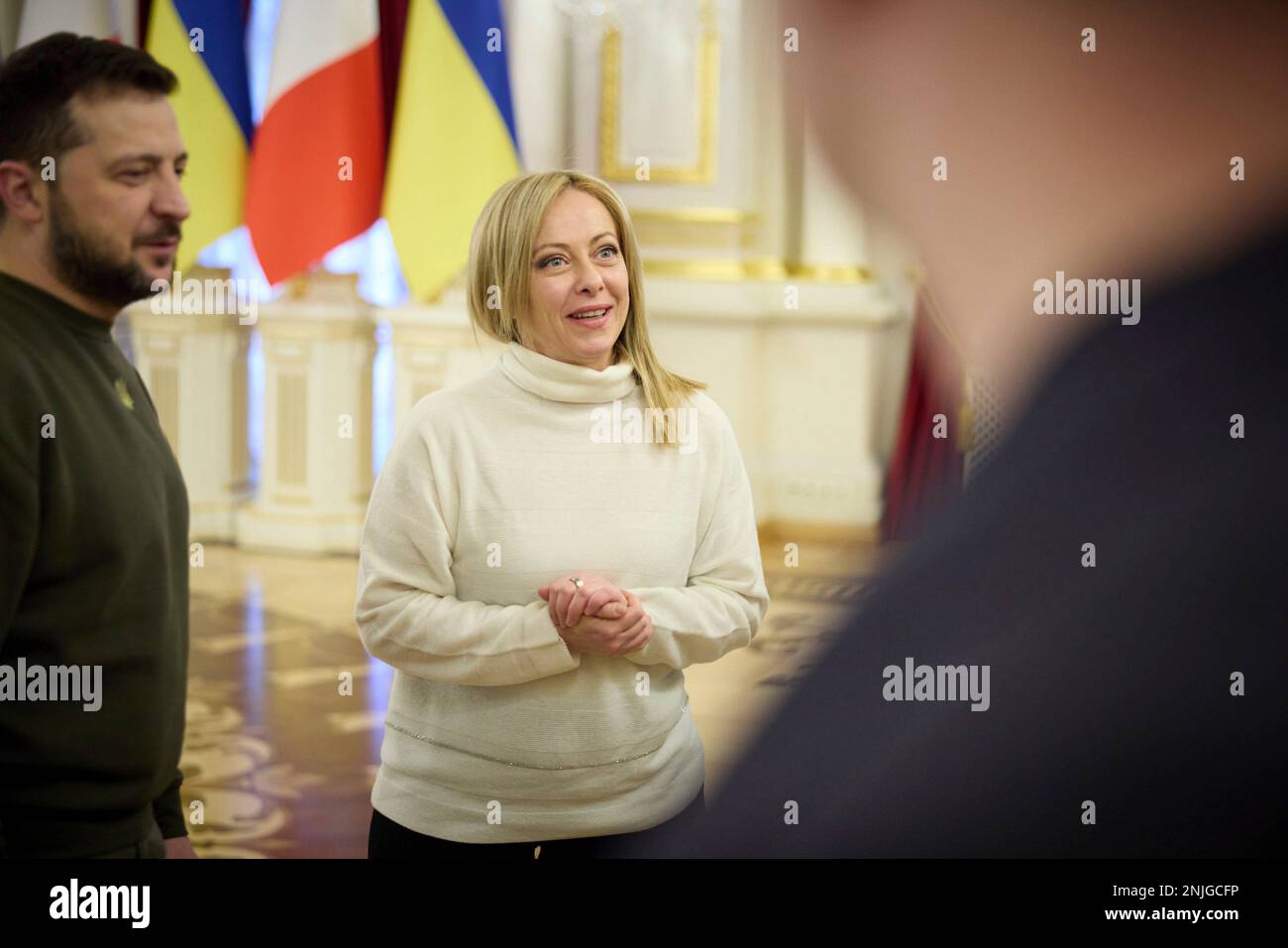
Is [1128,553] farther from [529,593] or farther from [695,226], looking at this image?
[529,593]

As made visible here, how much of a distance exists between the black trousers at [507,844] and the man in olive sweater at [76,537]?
0.27 m

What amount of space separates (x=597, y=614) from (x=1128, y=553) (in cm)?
145

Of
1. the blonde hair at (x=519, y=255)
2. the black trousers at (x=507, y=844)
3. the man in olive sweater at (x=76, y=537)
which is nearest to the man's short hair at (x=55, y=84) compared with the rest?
the man in olive sweater at (x=76, y=537)

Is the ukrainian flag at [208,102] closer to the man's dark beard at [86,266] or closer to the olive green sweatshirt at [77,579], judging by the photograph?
the man's dark beard at [86,266]

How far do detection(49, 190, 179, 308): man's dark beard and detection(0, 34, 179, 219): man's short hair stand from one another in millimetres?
76

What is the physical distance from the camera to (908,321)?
2875 millimetres

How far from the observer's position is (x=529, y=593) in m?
1.63

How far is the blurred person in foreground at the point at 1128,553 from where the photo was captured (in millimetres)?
2547

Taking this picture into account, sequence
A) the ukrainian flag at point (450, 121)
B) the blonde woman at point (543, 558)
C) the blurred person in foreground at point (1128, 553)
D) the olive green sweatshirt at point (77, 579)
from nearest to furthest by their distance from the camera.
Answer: the olive green sweatshirt at point (77, 579)
the blonde woman at point (543, 558)
the blurred person in foreground at point (1128, 553)
the ukrainian flag at point (450, 121)

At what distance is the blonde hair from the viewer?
62.6 inches

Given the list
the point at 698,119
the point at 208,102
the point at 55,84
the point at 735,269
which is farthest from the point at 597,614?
the point at 208,102

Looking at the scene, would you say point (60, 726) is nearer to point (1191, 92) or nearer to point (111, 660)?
point (111, 660)

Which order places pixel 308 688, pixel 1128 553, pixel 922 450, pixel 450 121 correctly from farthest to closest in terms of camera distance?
pixel 308 688, pixel 450 121, pixel 922 450, pixel 1128 553

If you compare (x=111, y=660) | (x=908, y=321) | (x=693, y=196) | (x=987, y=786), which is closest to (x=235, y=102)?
(x=693, y=196)
